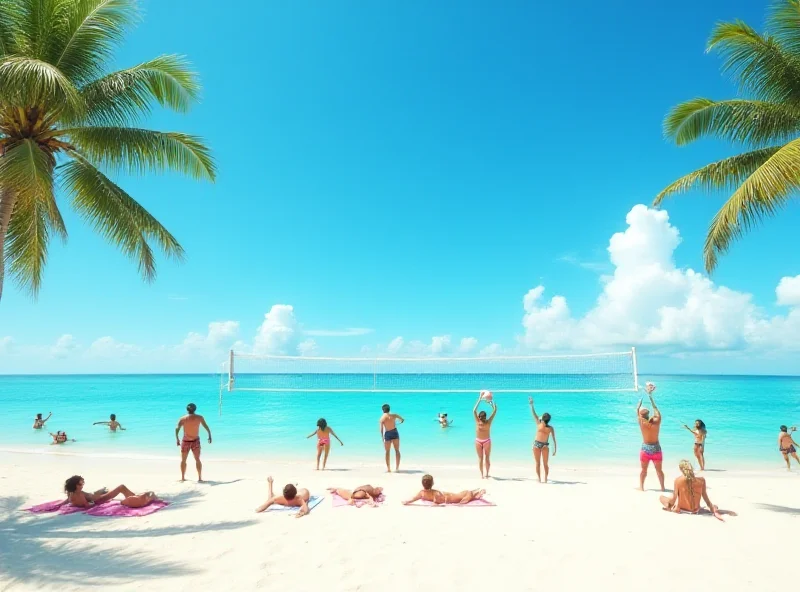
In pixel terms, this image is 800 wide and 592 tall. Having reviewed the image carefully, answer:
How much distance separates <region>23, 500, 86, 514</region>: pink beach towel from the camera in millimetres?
6258

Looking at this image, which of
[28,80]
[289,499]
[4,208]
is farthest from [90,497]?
[28,80]

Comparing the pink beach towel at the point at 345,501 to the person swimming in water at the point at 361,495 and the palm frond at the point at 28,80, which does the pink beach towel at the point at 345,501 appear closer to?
the person swimming in water at the point at 361,495

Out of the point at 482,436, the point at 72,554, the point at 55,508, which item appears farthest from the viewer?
the point at 482,436

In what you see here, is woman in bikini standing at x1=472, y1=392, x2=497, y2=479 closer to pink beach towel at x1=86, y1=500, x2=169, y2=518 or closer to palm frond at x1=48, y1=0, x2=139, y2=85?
pink beach towel at x1=86, y1=500, x2=169, y2=518

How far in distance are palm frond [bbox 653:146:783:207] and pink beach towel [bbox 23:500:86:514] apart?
35.8 feet

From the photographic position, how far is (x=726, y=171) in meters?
7.86

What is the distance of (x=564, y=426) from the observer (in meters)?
20.0

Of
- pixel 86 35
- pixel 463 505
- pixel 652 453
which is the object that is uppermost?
pixel 86 35

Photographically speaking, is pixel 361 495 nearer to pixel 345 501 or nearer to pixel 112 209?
pixel 345 501

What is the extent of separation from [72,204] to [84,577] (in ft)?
19.4

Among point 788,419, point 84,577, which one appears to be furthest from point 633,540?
point 788,419

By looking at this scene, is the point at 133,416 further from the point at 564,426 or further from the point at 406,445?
the point at 564,426

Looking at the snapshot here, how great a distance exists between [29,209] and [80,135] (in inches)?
53.2

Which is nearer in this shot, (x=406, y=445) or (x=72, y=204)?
(x=72, y=204)
